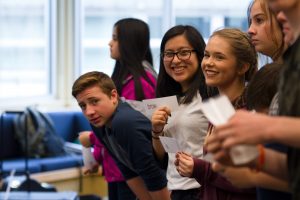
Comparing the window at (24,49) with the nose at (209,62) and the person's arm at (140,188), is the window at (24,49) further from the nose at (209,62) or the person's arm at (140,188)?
the nose at (209,62)

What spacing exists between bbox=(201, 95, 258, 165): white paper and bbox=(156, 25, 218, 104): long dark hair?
1.12 metres

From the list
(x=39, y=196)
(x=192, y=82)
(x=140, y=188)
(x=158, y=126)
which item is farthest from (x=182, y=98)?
(x=39, y=196)

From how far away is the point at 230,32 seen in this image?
2121 millimetres

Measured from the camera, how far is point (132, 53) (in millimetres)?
3195

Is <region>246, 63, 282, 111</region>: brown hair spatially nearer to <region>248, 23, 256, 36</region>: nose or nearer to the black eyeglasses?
<region>248, 23, 256, 36</region>: nose

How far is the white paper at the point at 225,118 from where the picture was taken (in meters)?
1.18

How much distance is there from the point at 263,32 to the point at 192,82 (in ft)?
1.72

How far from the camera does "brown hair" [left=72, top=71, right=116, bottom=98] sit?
252cm

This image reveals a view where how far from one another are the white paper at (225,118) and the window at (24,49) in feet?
17.5

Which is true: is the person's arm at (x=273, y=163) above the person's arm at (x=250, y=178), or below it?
above

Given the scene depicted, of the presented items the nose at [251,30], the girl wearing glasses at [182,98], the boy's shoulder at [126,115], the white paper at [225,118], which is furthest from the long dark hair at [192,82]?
the white paper at [225,118]

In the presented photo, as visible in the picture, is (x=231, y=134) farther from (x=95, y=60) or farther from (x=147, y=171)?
(x=95, y=60)

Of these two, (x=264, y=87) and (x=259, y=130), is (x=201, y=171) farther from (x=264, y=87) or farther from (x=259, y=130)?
(x=259, y=130)

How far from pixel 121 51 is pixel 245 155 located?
82.2 inches
